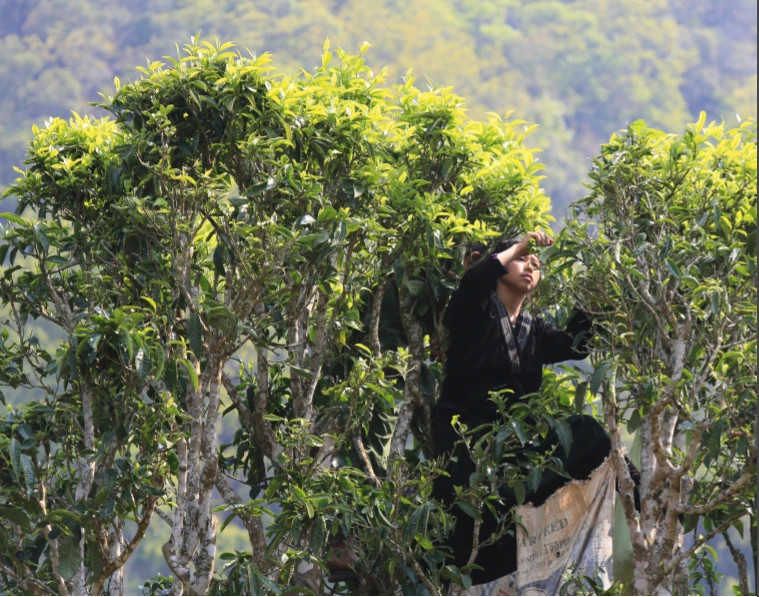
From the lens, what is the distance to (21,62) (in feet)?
120

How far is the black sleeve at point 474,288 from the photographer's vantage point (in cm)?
518

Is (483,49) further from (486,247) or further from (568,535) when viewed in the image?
(568,535)

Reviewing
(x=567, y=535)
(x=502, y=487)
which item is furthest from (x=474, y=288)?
(x=567, y=535)

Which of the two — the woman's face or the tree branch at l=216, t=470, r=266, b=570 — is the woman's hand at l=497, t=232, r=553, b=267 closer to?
the woman's face

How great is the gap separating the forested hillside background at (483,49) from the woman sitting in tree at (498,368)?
29459 mm

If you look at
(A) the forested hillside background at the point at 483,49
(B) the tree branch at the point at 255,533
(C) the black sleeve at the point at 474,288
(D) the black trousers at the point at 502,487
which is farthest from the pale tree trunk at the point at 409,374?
(A) the forested hillside background at the point at 483,49

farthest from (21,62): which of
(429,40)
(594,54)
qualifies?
(594,54)

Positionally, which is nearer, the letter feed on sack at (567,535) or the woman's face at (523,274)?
the letter feed on sack at (567,535)

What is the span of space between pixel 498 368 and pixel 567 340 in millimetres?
398

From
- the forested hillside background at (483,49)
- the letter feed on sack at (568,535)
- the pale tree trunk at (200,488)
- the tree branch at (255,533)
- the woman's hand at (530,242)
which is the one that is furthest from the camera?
the forested hillside background at (483,49)

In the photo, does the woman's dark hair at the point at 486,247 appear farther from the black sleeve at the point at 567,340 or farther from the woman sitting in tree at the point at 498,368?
the black sleeve at the point at 567,340

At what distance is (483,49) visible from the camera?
3741cm

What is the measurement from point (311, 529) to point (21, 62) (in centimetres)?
3505

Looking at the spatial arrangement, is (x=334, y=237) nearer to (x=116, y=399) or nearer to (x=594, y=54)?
(x=116, y=399)
